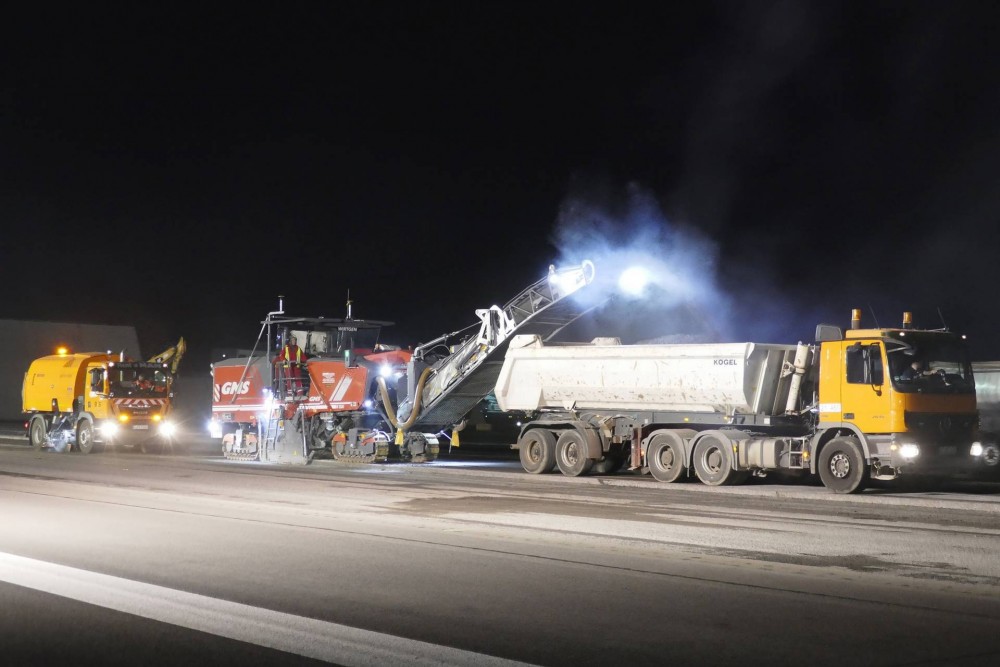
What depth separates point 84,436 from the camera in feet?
110

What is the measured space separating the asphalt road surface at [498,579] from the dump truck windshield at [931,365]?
1.87 m

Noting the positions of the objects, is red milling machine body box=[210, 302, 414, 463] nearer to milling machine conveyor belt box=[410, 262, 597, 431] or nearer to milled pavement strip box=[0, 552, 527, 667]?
milling machine conveyor belt box=[410, 262, 597, 431]

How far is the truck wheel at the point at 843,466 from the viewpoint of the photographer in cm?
1792

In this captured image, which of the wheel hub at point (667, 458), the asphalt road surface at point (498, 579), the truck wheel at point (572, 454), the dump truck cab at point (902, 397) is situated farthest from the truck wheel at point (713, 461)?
the truck wheel at point (572, 454)

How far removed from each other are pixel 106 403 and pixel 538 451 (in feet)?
52.3

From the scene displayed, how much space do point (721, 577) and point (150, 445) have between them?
1186 inches

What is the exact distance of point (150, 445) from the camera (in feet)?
120

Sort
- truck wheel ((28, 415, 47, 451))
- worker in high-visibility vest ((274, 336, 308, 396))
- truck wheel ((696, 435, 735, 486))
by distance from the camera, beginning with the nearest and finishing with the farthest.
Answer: truck wheel ((696, 435, 735, 486)) → worker in high-visibility vest ((274, 336, 308, 396)) → truck wheel ((28, 415, 47, 451))

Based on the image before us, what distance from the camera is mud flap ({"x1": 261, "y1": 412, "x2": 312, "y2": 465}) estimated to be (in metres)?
27.5

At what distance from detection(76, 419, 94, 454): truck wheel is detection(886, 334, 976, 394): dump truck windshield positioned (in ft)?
81.3

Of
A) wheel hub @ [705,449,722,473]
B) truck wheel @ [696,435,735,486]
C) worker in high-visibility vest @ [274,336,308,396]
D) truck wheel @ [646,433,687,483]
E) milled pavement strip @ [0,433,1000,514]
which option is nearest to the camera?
milled pavement strip @ [0,433,1000,514]

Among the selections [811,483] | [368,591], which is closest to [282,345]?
[811,483]

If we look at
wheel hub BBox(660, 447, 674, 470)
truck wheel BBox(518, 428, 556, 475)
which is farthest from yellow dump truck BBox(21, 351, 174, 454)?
wheel hub BBox(660, 447, 674, 470)

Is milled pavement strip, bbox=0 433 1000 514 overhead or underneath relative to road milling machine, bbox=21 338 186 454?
underneath
